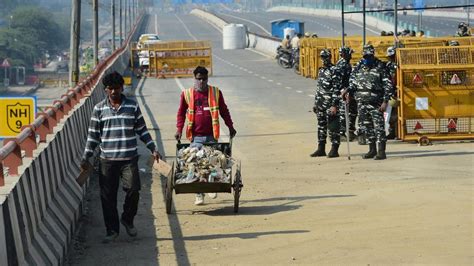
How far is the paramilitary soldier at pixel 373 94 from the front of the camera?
18.5 metres

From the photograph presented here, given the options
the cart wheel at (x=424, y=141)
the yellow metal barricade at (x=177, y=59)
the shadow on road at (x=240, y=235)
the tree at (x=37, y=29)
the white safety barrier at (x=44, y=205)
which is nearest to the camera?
the white safety barrier at (x=44, y=205)

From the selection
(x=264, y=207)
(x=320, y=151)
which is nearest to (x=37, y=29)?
(x=320, y=151)

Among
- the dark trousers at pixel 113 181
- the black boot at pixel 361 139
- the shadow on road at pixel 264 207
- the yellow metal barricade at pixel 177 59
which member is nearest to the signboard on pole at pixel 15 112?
the black boot at pixel 361 139

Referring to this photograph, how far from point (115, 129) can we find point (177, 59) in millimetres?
43615

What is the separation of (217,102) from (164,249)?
2.93 m

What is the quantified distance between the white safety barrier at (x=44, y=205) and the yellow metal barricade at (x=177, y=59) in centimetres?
3982

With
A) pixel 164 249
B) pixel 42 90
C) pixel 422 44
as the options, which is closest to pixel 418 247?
pixel 164 249

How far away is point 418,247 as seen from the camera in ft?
35.9

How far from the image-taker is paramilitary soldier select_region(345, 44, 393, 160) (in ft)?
60.8

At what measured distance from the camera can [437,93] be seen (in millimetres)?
20969

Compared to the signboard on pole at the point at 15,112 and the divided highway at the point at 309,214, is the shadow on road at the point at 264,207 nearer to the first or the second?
the divided highway at the point at 309,214

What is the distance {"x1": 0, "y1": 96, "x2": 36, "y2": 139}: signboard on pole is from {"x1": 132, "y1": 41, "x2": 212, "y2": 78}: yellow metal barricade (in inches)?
1283

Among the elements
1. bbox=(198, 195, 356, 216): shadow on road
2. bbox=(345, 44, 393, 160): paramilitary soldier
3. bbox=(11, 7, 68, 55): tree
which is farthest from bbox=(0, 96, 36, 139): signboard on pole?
bbox=(11, 7, 68, 55): tree

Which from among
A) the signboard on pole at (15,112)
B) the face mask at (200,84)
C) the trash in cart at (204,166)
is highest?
the face mask at (200,84)
